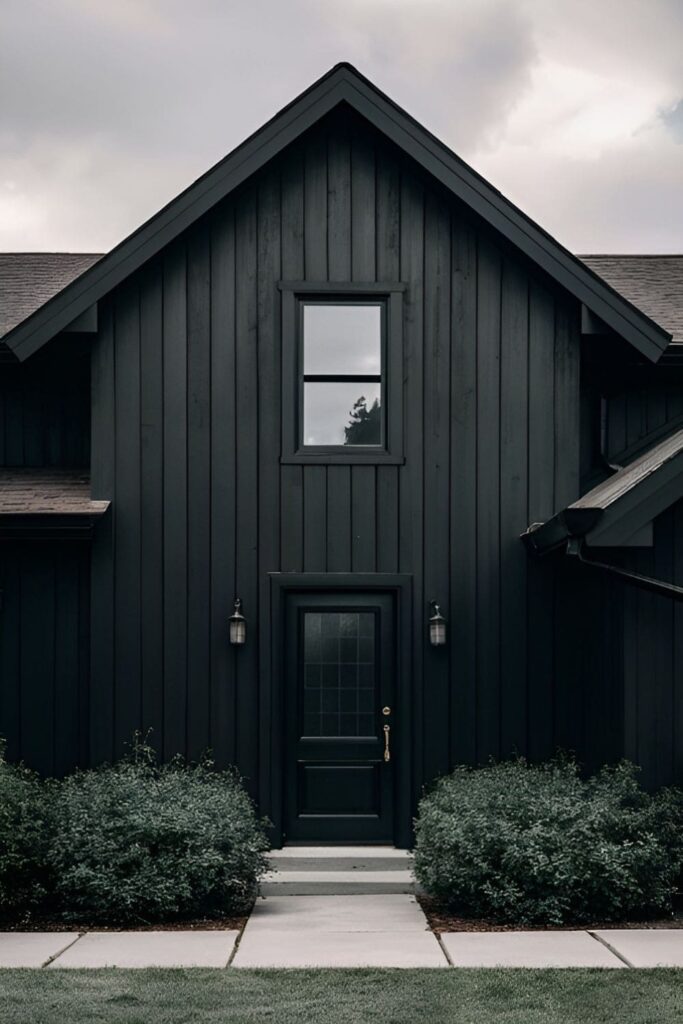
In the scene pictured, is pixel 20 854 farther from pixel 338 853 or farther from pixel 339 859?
pixel 338 853

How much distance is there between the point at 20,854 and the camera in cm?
912

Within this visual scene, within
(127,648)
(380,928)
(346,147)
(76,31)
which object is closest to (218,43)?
(76,31)

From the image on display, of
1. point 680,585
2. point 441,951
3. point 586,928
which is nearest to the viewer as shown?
point 441,951

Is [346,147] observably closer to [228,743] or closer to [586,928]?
[228,743]

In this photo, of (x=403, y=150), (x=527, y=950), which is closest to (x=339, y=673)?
(x=527, y=950)

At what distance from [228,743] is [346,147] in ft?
18.5

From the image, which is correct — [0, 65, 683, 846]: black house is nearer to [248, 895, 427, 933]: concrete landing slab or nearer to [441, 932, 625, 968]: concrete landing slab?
[248, 895, 427, 933]: concrete landing slab

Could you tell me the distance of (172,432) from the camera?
465 inches

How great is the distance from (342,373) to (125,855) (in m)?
5.03

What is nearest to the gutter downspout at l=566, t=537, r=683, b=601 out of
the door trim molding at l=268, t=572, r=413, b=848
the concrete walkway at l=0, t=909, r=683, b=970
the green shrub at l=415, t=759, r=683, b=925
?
the green shrub at l=415, t=759, r=683, b=925

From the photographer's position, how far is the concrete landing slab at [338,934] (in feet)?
25.3

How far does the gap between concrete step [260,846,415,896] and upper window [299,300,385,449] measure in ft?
12.1

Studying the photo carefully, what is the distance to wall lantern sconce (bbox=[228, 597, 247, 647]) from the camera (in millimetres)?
11625

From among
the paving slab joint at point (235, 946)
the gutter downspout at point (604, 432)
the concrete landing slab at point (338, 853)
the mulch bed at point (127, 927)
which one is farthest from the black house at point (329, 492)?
the paving slab joint at point (235, 946)
